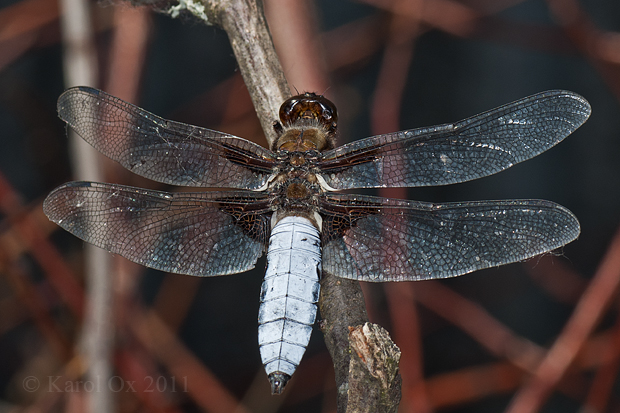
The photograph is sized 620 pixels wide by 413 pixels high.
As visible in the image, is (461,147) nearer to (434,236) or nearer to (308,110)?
(434,236)

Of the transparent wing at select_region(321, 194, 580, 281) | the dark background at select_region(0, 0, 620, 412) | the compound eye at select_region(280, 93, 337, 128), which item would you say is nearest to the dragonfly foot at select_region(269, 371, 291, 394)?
the transparent wing at select_region(321, 194, 580, 281)

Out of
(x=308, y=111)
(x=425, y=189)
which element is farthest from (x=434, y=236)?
(x=425, y=189)

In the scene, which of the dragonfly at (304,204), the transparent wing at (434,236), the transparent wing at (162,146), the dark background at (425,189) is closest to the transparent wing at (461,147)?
the dragonfly at (304,204)

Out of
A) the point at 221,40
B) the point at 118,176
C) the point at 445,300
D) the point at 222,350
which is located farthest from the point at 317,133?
the point at 222,350

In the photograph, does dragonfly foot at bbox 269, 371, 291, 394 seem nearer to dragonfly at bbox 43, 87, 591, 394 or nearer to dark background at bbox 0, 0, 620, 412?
dragonfly at bbox 43, 87, 591, 394

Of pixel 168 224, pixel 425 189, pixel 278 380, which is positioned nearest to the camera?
pixel 278 380
